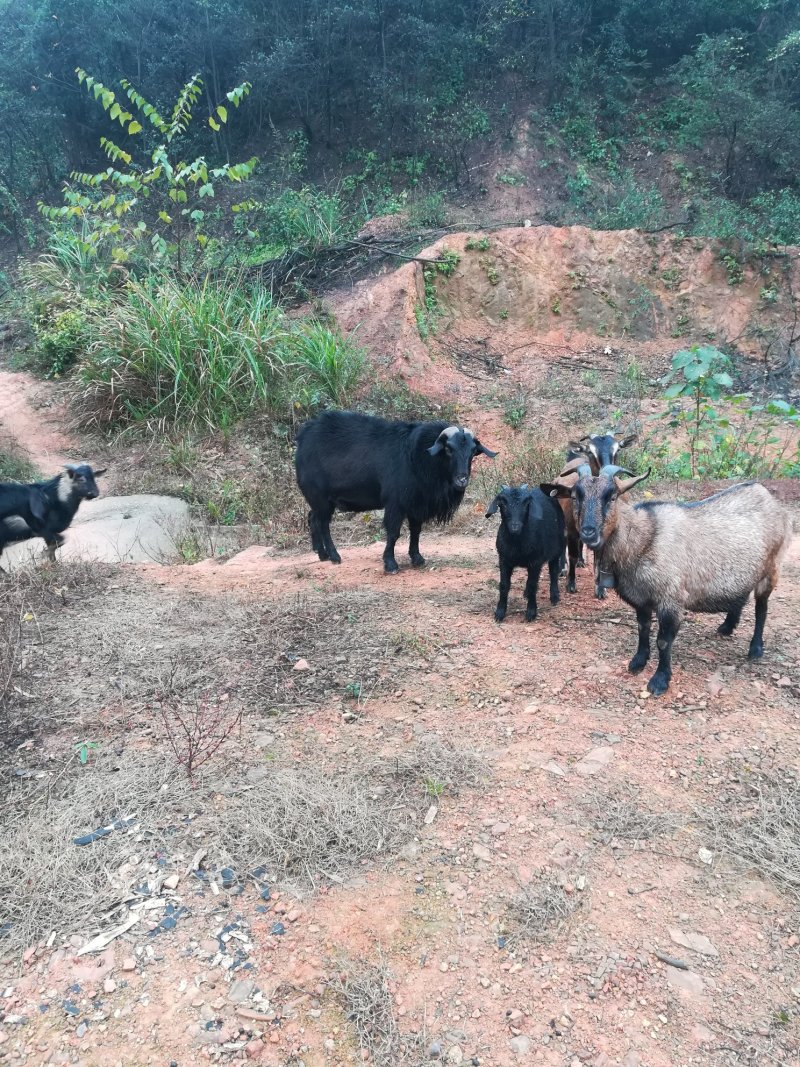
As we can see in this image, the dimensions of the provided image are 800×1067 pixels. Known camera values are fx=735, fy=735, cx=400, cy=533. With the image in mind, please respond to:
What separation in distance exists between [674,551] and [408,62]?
17.3m

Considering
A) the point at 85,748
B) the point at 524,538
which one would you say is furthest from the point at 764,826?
the point at 85,748

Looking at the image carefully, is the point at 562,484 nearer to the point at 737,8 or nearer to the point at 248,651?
the point at 248,651

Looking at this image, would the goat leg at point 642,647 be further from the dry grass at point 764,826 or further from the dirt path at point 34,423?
the dirt path at point 34,423

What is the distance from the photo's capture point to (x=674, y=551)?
13.9 ft

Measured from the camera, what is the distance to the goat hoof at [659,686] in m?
4.19

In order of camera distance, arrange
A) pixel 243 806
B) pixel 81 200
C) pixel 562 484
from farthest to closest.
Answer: pixel 81 200, pixel 562 484, pixel 243 806

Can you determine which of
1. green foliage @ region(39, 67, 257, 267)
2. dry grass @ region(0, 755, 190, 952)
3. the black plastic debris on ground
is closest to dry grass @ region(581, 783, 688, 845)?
the black plastic debris on ground

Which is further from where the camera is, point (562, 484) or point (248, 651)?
point (248, 651)

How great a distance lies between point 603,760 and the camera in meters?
3.65

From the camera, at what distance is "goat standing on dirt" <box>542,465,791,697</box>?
4191 mm

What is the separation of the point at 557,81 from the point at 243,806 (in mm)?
19328

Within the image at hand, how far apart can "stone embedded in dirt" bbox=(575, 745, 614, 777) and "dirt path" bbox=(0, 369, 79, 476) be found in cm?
936

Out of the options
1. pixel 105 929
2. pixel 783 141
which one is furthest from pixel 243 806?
pixel 783 141

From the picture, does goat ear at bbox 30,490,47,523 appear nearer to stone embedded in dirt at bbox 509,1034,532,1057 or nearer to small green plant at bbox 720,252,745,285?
stone embedded in dirt at bbox 509,1034,532,1057
